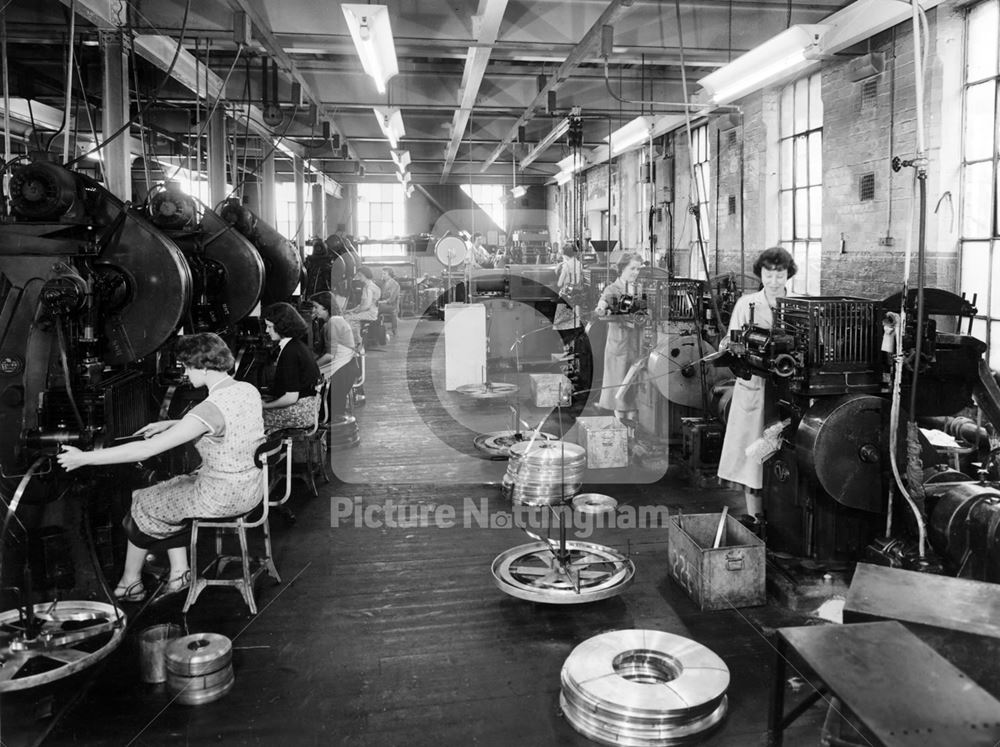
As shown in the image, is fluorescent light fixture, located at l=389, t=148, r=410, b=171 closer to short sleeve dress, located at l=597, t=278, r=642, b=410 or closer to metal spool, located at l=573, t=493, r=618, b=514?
short sleeve dress, located at l=597, t=278, r=642, b=410

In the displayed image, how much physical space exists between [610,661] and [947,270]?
4559 millimetres

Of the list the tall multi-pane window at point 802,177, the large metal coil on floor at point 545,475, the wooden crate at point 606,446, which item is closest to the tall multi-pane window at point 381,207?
the tall multi-pane window at point 802,177

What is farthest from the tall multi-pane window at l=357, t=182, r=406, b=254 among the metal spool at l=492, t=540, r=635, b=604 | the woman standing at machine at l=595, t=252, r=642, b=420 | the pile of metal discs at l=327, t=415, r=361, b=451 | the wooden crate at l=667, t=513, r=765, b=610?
the wooden crate at l=667, t=513, r=765, b=610

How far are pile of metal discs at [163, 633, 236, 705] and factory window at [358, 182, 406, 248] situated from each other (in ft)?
72.6

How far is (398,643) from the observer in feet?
12.4

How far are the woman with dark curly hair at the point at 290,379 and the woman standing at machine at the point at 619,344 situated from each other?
291cm

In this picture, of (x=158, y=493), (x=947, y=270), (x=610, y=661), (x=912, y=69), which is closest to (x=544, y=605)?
(x=610, y=661)

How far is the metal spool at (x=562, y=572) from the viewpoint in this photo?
3.92m

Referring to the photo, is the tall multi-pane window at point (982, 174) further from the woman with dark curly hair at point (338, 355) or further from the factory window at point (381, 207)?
the factory window at point (381, 207)

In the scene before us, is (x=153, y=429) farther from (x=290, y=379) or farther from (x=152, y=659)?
(x=290, y=379)

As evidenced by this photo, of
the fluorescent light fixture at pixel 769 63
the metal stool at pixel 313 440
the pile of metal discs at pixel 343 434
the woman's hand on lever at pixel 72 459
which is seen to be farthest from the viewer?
the pile of metal discs at pixel 343 434

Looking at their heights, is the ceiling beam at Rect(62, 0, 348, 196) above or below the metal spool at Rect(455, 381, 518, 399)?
above

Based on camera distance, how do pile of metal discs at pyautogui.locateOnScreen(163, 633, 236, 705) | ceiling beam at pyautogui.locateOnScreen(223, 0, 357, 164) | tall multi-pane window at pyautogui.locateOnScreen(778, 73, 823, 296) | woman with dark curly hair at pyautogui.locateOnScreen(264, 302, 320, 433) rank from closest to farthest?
pile of metal discs at pyautogui.locateOnScreen(163, 633, 236, 705)
woman with dark curly hair at pyautogui.locateOnScreen(264, 302, 320, 433)
ceiling beam at pyautogui.locateOnScreen(223, 0, 357, 164)
tall multi-pane window at pyautogui.locateOnScreen(778, 73, 823, 296)

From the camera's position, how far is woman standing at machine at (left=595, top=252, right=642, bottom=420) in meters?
7.74
